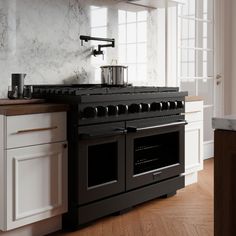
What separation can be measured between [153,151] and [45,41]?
119 cm

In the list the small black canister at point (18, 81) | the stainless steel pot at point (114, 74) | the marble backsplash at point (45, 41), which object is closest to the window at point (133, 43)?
the marble backsplash at point (45, 41)

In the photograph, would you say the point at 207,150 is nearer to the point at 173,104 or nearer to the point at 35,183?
the point at 173,104

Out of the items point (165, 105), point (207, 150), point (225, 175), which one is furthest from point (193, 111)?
point (225, 175)

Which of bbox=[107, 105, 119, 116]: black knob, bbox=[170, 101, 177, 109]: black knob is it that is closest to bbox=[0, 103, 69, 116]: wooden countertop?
bbox=[107, 105, 119, 116]: black knob

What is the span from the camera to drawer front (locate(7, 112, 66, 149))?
2.36m

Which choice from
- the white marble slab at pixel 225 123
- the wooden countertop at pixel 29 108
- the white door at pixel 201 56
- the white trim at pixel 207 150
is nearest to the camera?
the white marble slab at pixel 225 123

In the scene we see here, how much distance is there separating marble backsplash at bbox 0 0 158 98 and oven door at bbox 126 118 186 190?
0.78 metres

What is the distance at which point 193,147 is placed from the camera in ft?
12.4

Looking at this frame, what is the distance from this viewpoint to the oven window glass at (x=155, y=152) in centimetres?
313

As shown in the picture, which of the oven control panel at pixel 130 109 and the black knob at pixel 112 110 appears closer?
the oven control panel at pixel 130 109

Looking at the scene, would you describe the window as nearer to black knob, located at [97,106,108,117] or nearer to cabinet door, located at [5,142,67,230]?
black knob, located at [97,106,108,117]

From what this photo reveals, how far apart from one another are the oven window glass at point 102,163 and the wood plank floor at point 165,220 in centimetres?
30

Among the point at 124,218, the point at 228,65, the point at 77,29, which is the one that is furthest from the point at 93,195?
the point at 228,65

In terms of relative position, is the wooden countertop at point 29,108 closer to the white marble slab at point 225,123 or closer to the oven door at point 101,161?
the oven door at point 101,161
